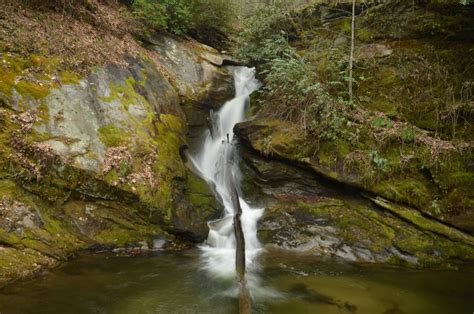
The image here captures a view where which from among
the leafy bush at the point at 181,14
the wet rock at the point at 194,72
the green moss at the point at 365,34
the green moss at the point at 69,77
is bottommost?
the green moss at the point at 69,77

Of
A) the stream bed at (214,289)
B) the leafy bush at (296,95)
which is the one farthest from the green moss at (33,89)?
the leafy bush at (296,95)

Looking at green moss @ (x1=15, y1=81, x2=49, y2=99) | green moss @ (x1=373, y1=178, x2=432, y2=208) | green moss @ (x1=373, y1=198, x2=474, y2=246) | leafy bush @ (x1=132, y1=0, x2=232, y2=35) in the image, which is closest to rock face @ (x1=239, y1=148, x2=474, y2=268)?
green moss @ (x1=373, y1=198, x2=474, y2=246)

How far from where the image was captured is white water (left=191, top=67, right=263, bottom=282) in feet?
23.7

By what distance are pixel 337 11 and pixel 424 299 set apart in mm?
9625

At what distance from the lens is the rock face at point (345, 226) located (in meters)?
7.47

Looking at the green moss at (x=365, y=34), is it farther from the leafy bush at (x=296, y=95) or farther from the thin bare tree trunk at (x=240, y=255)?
the thin bare tree trunk at (x=240, y=255)

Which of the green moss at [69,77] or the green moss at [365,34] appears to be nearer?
the green moss at [69,77]

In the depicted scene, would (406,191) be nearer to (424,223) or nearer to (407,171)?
(407,171)

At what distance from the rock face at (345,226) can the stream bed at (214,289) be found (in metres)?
0.47

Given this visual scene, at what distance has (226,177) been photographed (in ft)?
33.5

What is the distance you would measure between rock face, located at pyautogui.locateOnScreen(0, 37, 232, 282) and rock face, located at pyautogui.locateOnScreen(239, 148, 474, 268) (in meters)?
1.78

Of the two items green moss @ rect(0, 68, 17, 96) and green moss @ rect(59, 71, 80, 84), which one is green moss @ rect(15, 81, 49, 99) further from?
green moss @ rect(59, 71, 80, 84)

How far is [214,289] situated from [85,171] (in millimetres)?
3659

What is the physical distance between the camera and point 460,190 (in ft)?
25.7
